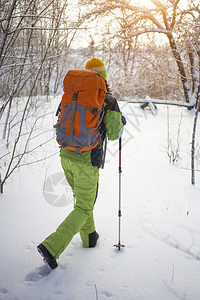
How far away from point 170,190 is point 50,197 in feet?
6.06

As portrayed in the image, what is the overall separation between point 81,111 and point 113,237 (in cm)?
139

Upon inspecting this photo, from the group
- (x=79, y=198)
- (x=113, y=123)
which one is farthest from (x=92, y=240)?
(x=113, y=123)

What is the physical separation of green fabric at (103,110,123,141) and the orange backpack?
93mm

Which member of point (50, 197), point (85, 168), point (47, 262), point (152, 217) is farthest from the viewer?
point (50, 197)

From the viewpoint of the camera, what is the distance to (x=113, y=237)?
2301 mm

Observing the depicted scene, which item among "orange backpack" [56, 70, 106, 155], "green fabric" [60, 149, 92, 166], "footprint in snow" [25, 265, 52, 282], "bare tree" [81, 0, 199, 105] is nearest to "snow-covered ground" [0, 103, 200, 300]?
"footprint in snow" [25, 265, 52, 282]

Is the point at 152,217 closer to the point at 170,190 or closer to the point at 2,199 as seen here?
the point at 170,190

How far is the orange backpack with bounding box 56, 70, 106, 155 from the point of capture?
1739 millimetres

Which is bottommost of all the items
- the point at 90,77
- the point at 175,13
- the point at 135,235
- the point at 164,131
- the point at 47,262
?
the point at 135,235

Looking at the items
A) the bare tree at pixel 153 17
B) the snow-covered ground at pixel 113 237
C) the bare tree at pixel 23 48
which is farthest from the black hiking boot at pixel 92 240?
the bare tree at pixel 153 17

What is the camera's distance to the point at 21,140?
4.48 metres

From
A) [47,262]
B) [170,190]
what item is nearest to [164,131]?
[170,190]

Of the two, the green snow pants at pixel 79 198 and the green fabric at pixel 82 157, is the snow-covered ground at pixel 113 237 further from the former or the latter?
the green fabric at pixel 82 157

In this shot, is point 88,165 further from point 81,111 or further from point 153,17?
Result: point 153,17
